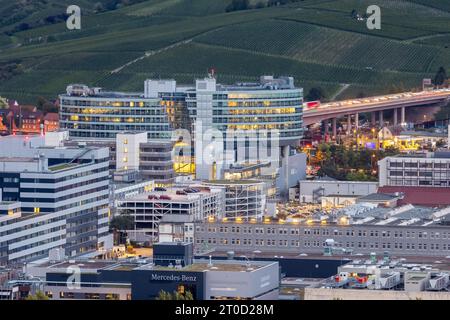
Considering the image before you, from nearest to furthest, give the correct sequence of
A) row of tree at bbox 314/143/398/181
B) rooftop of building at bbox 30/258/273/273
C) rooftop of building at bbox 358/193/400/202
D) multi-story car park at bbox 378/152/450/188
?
rooftop of building at bbox 30/258/273/273
rooftop of building at bbox 358/193/400/202
multi-story car park at bbox 378/152/450/188
row of tree at bbox 314/143/398/181

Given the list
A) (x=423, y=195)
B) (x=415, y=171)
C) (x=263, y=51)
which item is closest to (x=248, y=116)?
(x=415, y=171)

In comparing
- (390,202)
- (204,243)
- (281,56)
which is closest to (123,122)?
(390,202)

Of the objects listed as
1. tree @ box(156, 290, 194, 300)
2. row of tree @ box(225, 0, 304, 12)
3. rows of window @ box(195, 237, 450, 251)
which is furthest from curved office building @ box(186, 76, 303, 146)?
row of tree @ box(225, 0, 304, 12)

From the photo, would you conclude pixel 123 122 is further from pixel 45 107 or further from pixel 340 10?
pixel 340 10

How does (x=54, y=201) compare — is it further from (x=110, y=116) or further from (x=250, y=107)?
(x=250, y=107)

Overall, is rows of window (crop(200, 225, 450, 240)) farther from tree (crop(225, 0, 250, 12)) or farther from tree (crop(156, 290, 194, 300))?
tree (crop(225, 0, 250, 12))
